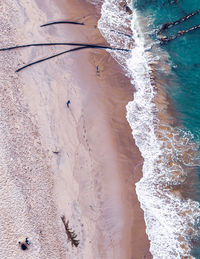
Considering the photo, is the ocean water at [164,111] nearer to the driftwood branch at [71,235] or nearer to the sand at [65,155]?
the sand at [65,155]

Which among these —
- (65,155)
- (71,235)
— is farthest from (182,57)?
(71,235)

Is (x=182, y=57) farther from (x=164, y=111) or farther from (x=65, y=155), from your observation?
(x=65, y=155)

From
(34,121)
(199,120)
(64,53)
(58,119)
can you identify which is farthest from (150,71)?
(34,121)

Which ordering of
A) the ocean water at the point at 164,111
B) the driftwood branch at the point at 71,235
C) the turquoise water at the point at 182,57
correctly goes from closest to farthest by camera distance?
the driftwood branch at the point at 71,235 < the ocean water at the point at 164,111 < the turquoise water at the point at 182,57

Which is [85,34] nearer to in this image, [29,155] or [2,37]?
[2,37]

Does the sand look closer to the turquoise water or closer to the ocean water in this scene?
the ocean water

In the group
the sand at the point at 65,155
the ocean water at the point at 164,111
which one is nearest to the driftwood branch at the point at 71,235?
the sand at the point at 65,155

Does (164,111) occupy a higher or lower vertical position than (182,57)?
lower
